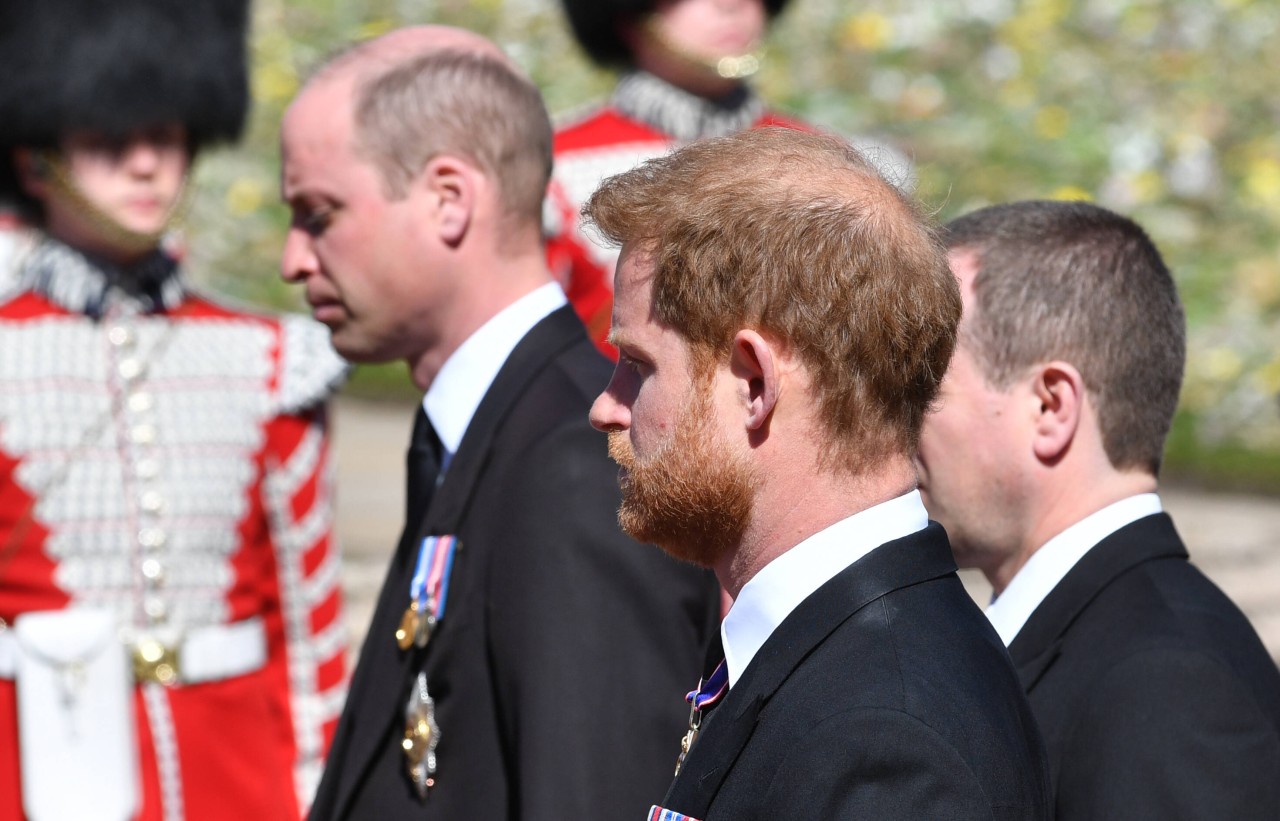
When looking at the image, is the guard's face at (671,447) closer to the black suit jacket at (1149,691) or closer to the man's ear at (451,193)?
the black suit jacket at (1149,691)

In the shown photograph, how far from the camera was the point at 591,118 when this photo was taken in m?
4.51

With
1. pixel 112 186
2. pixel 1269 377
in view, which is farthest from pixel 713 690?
pixel 1269 377

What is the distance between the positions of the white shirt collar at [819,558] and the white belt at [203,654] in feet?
7.44

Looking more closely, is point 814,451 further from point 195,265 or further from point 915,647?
point 195,265

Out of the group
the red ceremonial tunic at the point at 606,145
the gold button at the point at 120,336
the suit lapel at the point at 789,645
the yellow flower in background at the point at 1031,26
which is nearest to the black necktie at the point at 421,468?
the suit lapel at the point at 789,645

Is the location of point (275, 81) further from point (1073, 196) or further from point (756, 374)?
point (756, 374)

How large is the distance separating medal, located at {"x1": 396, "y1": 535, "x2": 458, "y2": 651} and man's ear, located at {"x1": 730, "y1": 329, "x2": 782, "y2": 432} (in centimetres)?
83

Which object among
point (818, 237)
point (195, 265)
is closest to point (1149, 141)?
point (195, 265)

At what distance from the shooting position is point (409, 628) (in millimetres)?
2295

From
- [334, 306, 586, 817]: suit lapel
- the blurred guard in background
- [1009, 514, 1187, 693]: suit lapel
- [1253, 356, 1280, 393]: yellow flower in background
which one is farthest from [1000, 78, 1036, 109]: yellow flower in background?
[1009, 514, 1187, 693]: suit lapel

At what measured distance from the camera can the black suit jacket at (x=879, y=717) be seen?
1.40 m

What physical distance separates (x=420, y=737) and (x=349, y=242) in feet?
2.51

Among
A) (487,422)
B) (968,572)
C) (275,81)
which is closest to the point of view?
(487,422)

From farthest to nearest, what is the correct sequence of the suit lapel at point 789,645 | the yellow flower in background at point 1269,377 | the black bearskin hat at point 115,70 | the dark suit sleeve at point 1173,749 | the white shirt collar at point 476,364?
the yellow flower in background at point 1269,377
the black bearskin hat at point 115,70
the white shirt collar at point 476,364
the dark suit sleeve at point 1173,749
the suit lapel at point 789,645
